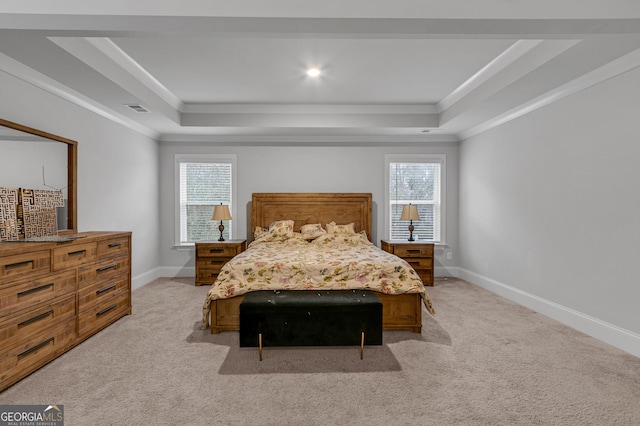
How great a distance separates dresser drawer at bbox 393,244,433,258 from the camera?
5.17 metres

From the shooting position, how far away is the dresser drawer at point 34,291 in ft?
7.25

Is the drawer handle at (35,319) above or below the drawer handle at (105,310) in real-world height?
above

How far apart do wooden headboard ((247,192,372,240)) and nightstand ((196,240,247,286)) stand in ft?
2.13

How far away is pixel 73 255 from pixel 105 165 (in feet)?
5.85

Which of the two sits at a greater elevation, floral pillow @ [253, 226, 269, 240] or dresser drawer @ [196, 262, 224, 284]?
floral pillow @ [253, 226, 269, 240]

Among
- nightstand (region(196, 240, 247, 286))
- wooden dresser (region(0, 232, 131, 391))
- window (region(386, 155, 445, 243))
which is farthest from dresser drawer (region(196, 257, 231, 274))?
window (region(386, 155, 445, 243))

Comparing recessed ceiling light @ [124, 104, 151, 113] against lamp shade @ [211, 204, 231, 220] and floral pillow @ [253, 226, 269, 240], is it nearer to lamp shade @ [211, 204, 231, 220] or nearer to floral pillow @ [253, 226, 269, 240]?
lamp shade @ [211, 204, 231, 220]

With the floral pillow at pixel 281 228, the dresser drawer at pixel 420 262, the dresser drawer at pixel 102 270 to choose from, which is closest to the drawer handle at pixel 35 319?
the dresser drawer at pixel 102 270

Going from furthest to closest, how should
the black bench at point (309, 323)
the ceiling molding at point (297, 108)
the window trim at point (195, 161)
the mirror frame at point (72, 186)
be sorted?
the window trim at point (195, 161) → the ceiling molding at point (297, 108) → the mirror frame at point (72, 186) → the black bench at point (309, 323)

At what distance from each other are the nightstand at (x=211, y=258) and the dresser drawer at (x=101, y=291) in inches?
56.9

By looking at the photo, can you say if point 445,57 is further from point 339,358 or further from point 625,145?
point 339,358

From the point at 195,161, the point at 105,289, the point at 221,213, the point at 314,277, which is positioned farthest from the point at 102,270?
the point at 195,161

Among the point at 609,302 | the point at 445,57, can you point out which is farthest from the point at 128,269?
the point at 609,302

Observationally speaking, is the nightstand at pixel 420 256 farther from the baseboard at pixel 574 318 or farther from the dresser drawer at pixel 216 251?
the dresser drawer at pixel 216 251
